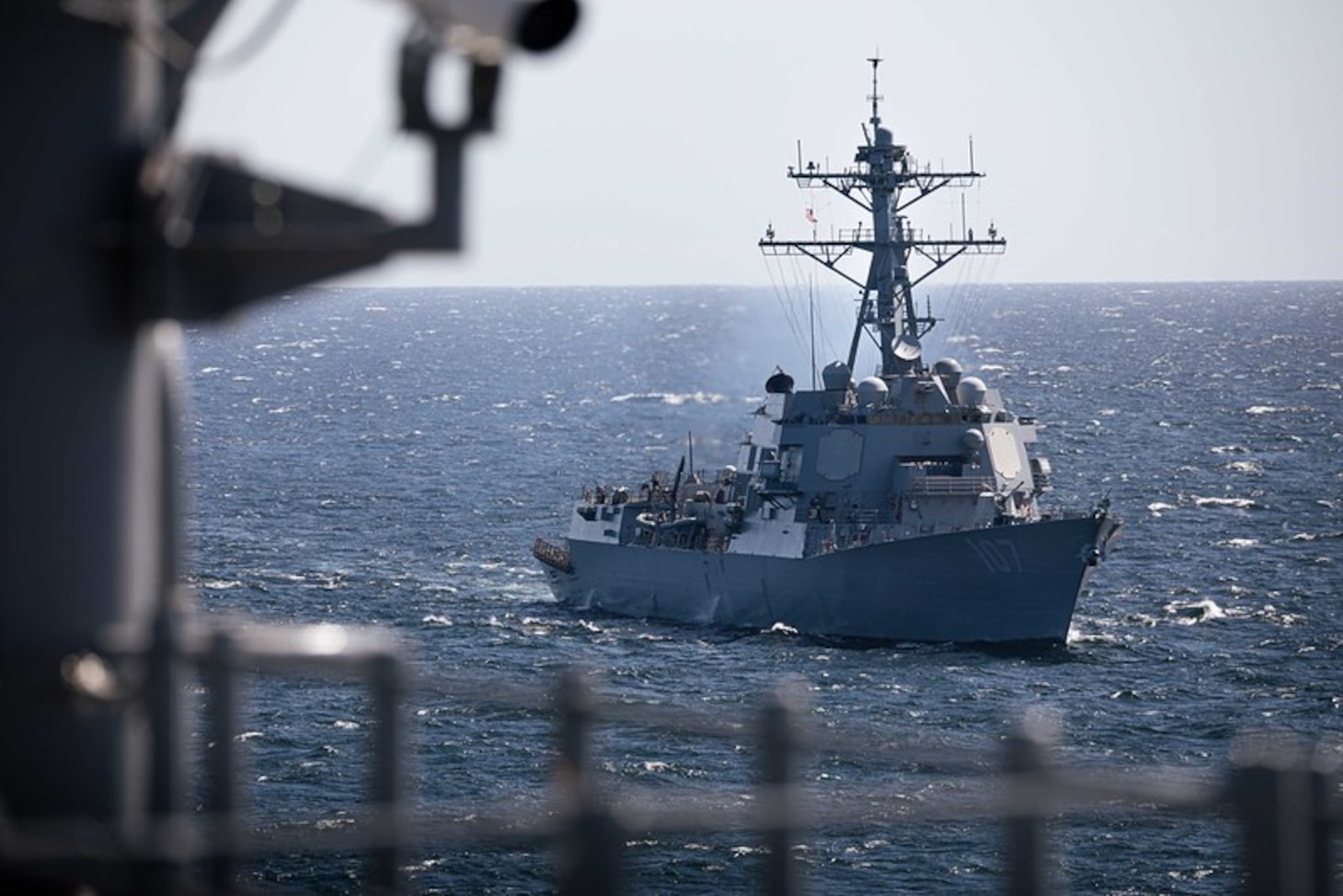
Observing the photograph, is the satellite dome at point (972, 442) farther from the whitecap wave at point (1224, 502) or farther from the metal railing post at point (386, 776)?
the metal railing post at point (386, 776)

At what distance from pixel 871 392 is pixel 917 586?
13.9 feet

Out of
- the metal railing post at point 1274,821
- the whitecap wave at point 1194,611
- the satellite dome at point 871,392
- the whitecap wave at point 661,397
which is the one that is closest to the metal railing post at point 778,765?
the metal railing post at point 1274,821

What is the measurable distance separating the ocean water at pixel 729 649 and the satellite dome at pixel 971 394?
4501 mm

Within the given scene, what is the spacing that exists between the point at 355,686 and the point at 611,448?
169 ft

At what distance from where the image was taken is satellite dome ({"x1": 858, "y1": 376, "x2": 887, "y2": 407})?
45062 mm

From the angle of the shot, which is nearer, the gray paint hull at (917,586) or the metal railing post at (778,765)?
the metal railing post at (778,765)

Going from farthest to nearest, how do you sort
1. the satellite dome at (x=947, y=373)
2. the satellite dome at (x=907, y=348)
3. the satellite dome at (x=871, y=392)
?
the satellite dome at (x=947, y=373), the satellite dome at (x=907, y=348), the satellite dome at (x=871, y=392)

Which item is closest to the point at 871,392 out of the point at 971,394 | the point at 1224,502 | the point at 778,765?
the point at 971,394

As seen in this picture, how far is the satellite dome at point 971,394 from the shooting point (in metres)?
45.2

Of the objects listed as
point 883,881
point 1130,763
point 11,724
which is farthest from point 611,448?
point 11,724

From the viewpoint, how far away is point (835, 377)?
46031 mm

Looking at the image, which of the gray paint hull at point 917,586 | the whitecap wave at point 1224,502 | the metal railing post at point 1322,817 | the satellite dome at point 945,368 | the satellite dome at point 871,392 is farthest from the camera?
the whitecap wave at point 1224,502

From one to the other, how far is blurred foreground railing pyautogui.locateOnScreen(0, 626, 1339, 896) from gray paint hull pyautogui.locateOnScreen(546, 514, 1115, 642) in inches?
1460

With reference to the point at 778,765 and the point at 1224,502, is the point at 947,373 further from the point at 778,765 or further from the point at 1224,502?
the point at 778,765
